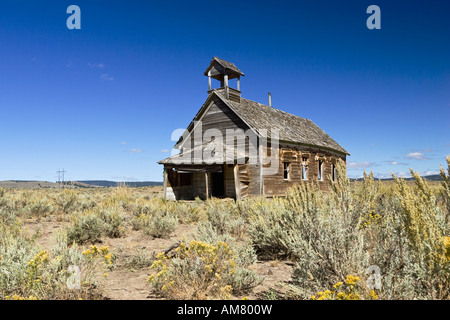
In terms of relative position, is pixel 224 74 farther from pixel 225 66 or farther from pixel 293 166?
pixel 293 166

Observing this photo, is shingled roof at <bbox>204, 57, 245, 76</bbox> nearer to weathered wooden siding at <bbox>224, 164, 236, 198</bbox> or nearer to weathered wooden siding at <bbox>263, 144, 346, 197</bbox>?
weathered wooden siding at <bbox>263, 144, 346, 197</bbox>

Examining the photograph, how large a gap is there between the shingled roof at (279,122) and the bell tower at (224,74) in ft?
1.26

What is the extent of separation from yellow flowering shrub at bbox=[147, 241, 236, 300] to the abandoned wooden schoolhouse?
38.6 ft

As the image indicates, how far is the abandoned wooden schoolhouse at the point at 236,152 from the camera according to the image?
16.5 meters

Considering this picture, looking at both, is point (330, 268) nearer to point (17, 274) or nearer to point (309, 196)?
point (309, 196)

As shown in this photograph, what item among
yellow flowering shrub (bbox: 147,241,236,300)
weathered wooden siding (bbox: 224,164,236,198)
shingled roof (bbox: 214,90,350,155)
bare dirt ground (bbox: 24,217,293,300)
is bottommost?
bare dirt ground (bbox: 24,217,293,300)

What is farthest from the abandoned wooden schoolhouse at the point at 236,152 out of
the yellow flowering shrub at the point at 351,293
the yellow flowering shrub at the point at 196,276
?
the yellow flowering shrub at the point at 351,293

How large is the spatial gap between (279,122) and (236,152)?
503 cm

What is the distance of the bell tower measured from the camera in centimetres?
1877

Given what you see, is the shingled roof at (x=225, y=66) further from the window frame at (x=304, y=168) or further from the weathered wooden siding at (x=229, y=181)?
the window frame at (x=304, y=168)

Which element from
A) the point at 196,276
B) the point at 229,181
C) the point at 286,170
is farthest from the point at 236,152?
the point at 196,276

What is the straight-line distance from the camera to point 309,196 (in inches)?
180

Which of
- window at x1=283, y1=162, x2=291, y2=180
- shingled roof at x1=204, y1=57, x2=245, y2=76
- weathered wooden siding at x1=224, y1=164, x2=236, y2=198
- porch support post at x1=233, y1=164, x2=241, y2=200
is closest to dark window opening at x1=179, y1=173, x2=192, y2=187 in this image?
weathered wooden siding at x1=224, y1=164, x2=236, y2=198
